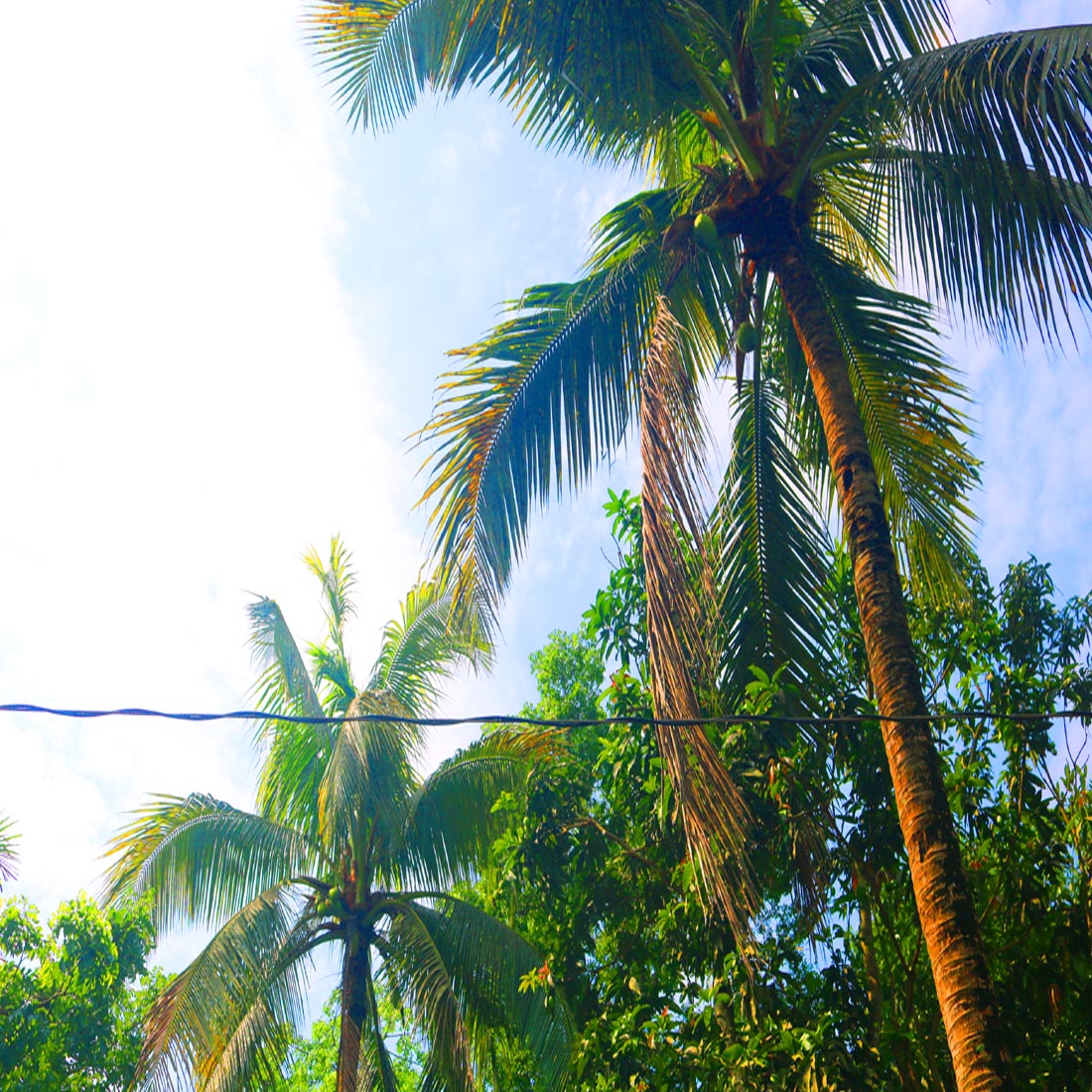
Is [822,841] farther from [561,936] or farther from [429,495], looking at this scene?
[429,495]

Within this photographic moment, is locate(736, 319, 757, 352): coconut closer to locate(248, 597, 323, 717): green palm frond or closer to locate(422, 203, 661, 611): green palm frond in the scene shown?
locate(422, 203, 661, 611): green palm frond

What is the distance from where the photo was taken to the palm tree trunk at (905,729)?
13.7ft

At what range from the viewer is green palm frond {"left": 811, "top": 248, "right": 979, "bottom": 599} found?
23.4ft

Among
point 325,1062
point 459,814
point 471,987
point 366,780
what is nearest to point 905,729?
point 366,780

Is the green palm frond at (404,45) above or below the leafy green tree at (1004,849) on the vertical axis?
above

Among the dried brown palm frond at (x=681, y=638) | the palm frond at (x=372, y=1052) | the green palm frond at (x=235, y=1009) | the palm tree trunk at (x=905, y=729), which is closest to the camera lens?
the palm tree trunk at (x=905, y=729)

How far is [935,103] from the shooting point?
5559mm

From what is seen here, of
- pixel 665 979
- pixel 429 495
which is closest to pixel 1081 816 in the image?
pixel 665 979

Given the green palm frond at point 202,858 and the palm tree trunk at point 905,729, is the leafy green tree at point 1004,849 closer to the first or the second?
the palm tree trunk at point 905,729

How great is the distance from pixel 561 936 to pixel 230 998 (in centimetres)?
329

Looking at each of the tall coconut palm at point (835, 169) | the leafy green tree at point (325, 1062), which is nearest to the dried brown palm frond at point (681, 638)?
the tall coconut palm at point (835, 169)

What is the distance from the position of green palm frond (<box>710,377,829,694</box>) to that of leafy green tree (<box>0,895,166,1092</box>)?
7009mm

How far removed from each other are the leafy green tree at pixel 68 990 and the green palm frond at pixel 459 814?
2.79 metres

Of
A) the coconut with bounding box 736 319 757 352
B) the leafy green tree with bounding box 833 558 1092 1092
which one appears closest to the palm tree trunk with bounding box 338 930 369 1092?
the leafy green tree with bounding box 833 558 1092 1092
